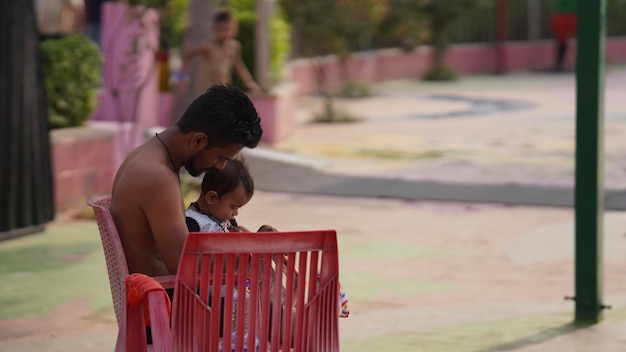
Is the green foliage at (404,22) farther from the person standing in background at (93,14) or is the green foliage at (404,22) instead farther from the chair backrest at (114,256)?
the chair backrest at (114,256)

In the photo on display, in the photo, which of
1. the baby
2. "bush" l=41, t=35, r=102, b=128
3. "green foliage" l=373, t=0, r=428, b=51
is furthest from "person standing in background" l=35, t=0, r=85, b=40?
"green foliage" l=373, t=0, r=428, b=51

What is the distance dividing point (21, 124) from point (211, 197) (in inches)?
213

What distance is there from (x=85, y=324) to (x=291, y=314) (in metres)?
3.16

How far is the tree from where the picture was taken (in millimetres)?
9492

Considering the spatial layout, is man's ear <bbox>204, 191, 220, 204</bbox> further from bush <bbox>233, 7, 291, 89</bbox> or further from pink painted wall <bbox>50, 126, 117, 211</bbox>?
bush <bbox>233, 7, 291, 89</bbox>

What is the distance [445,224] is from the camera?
10.0 m

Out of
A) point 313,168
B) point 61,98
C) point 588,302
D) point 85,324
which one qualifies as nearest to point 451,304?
point 588,302

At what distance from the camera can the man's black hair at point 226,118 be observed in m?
4.09

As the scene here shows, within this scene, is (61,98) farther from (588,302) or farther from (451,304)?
(588,302)

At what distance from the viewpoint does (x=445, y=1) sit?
91.7ft

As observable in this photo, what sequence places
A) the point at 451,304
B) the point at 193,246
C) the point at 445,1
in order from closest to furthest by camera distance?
the point at 193,246 → the point at 451,304 → the point at 445,1

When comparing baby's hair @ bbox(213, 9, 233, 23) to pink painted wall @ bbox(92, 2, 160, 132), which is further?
pink painted wall @ bbox(92, 2, 160, 132)

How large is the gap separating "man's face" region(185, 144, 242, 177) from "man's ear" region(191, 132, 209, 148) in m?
0.02

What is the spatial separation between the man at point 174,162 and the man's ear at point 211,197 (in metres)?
0.26
